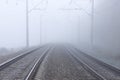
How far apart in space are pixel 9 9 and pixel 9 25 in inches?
368

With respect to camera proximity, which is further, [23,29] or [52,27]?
[52,27]

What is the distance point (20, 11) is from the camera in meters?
168

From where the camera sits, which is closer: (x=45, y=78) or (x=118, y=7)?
(x=45, y=78)

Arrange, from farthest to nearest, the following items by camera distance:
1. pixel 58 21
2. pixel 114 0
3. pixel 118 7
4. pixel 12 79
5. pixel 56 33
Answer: pixel 56 33 → pixel 58 21 → pixel 114 0 → pixel 118 7 → pixel 12 79

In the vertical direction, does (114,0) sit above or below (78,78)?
above

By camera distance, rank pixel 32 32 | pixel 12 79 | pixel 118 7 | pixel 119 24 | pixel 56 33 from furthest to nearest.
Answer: pixel 56 33, pixel 32 32, pixel 118 7, pixel 119 24, pixel 12 79

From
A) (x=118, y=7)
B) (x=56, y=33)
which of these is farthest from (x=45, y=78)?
(x=56, y=33)

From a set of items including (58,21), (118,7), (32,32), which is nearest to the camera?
(118,7)

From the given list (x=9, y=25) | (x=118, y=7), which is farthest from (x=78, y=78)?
(x=9, y=25)

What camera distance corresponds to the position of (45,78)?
594 inches

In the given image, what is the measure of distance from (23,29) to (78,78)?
14872cm

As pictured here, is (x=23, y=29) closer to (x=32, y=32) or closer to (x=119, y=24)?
(x=32, y=32)

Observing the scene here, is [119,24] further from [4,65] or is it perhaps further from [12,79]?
[12,79]

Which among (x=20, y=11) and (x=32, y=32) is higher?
(x=20, y=11)
